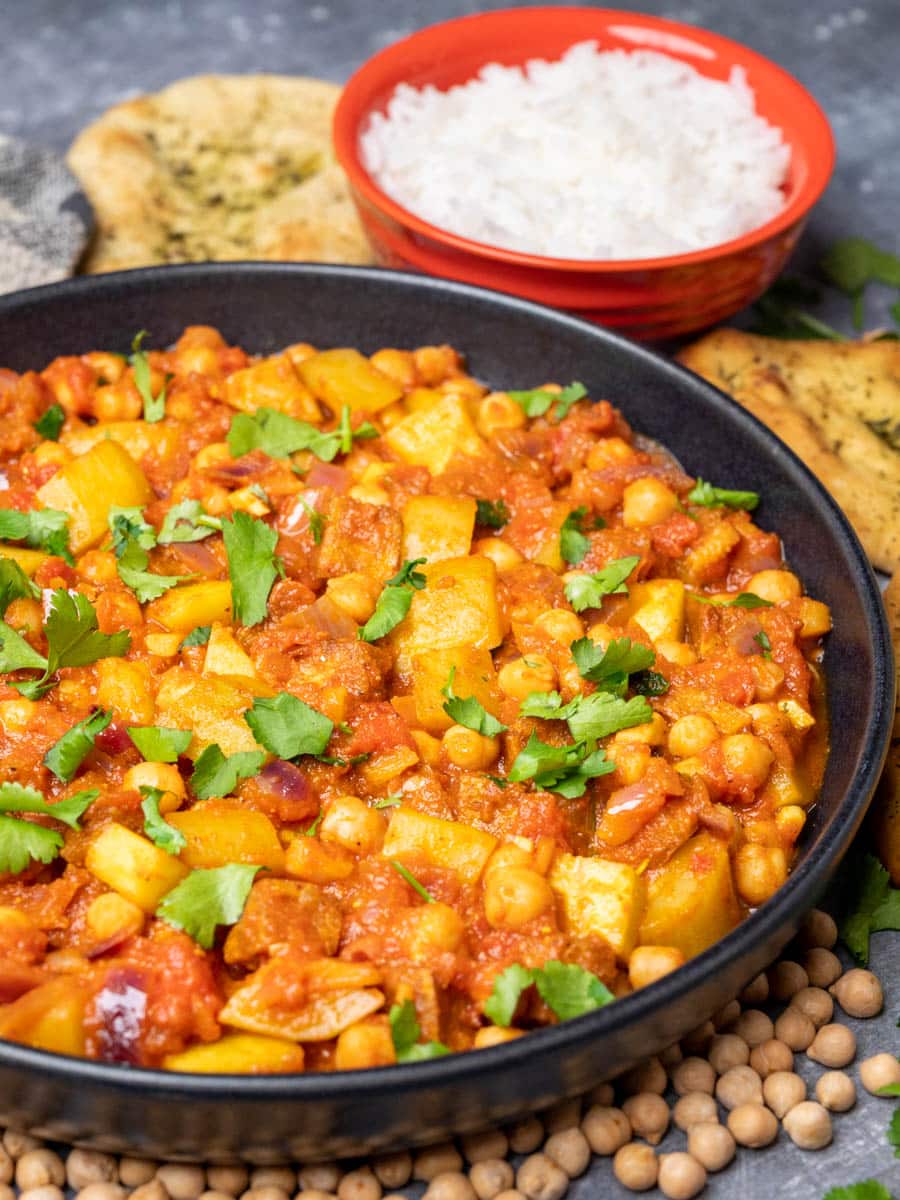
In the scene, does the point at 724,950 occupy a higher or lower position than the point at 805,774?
higher

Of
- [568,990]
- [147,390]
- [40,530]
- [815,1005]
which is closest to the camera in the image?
[568,990]

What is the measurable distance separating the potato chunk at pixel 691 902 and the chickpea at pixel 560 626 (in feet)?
→ 2.76

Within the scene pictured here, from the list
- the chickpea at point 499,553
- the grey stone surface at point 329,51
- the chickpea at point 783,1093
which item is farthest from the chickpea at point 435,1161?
the grey stone surface at point 329,51

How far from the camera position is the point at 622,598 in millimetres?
4680

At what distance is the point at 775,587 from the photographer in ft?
15.7

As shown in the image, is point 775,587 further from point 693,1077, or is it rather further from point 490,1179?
point 490,1179

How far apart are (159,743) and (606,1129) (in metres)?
1.69

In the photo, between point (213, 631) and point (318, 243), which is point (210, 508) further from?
point (318, 243)

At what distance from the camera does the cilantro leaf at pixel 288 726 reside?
4.03m

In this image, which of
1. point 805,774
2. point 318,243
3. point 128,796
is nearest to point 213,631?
point 128,796

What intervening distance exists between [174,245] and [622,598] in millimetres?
3705

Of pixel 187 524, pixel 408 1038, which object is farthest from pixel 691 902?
pixel 187 524

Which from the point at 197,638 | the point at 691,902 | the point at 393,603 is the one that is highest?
the point at 393,603

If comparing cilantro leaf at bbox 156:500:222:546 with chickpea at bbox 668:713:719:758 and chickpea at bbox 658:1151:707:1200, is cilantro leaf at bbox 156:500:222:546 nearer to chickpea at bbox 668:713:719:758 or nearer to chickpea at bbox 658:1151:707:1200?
chickpea at bbox 668:713:719:758
